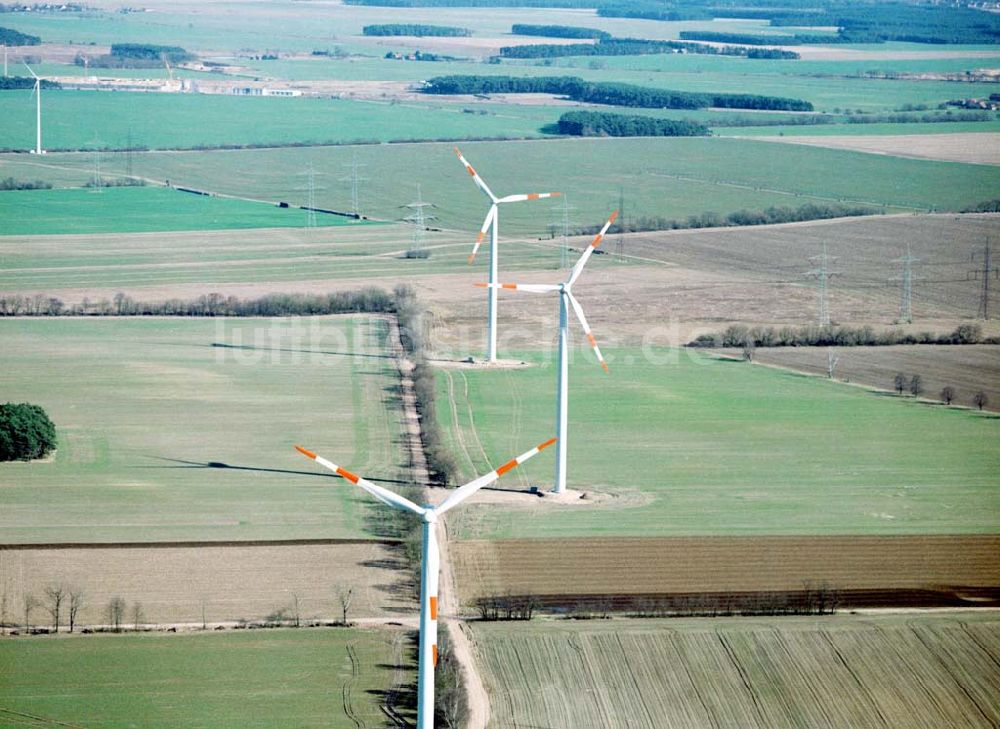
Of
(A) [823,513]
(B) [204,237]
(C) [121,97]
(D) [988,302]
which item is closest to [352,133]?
(C) [121,97]

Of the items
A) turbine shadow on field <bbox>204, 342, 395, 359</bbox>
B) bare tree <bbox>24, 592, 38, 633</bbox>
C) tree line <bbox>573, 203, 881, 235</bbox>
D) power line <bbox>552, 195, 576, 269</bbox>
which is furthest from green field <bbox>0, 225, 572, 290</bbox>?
bare tree <bbox>24, 592, 38, 633</bbox>

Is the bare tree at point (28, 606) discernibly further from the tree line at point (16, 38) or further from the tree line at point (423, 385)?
the tree line at point (16, 38)

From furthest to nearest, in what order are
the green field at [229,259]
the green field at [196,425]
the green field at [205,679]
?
the green field at [229,259]
the green field at [196,425]
the green field at [205,679]

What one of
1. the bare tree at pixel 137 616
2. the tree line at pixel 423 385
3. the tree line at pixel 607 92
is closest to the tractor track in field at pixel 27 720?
the bare tree at pixel 137 616

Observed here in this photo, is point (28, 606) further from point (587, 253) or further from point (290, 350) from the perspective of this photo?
point (290, 350)

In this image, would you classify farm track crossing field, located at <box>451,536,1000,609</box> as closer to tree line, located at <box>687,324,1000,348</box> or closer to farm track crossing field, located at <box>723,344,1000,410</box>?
farm track crossing field, located at <box>723,344,1000,410</box>

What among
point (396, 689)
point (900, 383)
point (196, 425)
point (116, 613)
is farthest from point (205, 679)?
point (900, 383)
